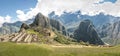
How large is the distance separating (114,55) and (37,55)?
151ft

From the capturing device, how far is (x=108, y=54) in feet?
476

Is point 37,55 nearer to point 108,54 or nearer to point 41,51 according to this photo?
point 41,51

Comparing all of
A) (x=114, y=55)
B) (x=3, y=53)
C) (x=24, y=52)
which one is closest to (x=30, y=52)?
(x=24, y=52)

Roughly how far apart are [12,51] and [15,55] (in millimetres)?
6707

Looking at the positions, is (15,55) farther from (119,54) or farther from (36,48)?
(119,54)

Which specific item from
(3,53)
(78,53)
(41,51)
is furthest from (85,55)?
(3,53)

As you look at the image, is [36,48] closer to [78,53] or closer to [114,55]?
[78,53]

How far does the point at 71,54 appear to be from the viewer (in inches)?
5723

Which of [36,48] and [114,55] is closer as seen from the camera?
[114,55]

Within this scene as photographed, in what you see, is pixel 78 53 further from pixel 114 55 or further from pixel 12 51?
pixel 12 51

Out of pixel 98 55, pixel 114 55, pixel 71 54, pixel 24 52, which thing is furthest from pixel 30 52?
pixel 114 55

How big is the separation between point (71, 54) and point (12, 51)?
36.7 metres

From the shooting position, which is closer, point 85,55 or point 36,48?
point 85,55

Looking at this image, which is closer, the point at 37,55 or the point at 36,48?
the point at 37,55
